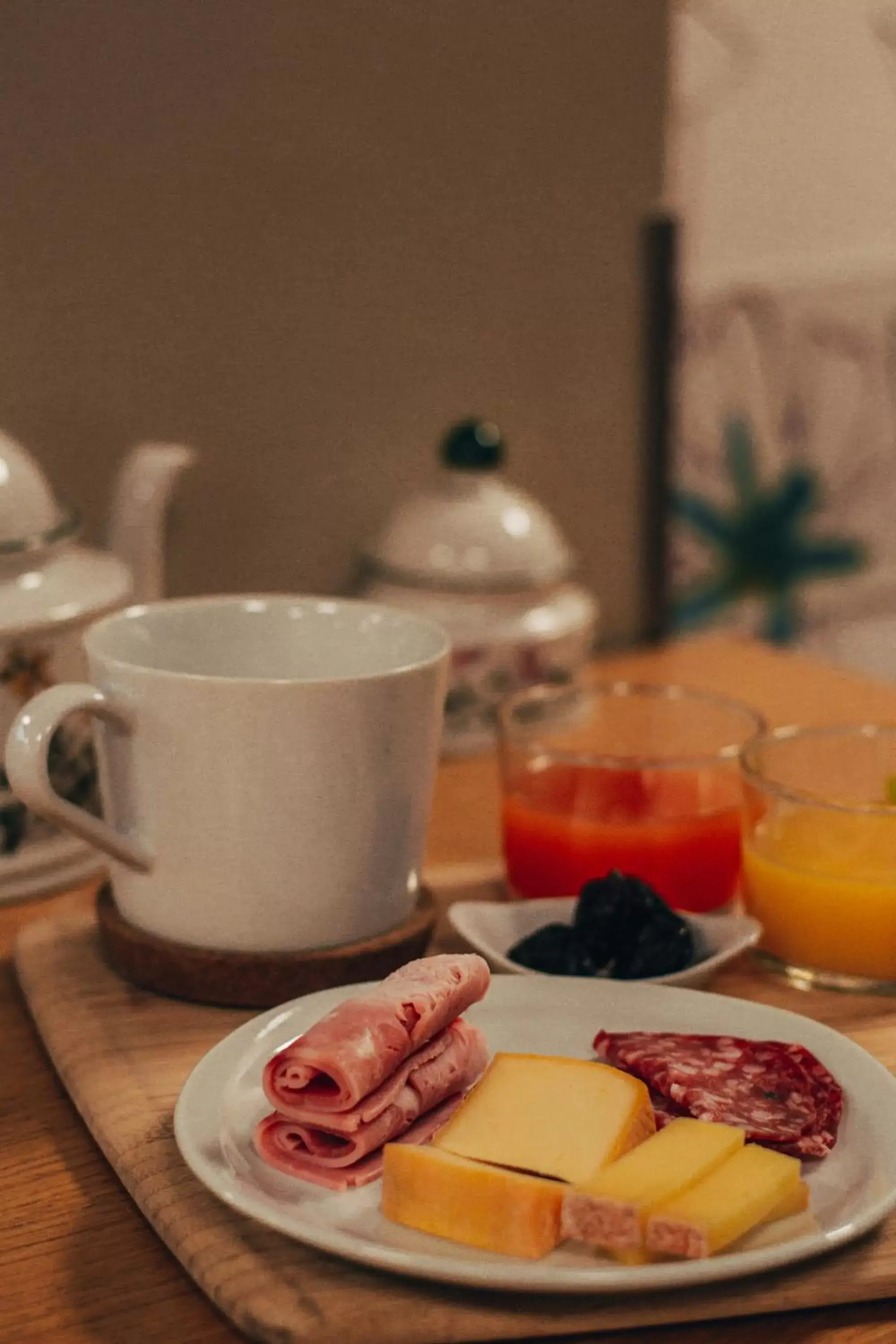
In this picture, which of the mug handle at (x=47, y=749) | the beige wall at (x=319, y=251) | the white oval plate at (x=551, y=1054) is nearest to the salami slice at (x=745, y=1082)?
the white oval plate at (x=551, y=1054)

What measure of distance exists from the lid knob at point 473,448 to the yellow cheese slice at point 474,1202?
661mm

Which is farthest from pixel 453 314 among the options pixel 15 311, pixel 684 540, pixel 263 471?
pixel 684 540

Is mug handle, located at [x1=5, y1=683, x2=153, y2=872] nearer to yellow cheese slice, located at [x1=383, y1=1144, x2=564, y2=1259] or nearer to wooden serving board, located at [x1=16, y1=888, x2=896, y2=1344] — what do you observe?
wooden serving board, located at [x1=16, y1=888, x2=896, y2=1344]

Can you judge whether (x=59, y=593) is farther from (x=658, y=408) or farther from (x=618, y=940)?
(x=658, y=408)

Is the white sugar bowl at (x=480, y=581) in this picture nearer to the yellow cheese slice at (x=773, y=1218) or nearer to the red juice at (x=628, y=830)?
the red juice at (x=628, y=830)

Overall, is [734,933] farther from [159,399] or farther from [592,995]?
[159,399]

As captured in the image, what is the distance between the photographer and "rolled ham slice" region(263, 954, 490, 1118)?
0.55m

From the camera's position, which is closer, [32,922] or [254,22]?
[32,922]

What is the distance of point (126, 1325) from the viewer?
0.51 metres

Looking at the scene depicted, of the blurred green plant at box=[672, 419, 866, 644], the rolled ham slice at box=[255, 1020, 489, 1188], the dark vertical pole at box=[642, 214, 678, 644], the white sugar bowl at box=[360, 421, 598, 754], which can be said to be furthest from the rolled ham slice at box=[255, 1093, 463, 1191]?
the blurred green plant at box=[672, 419, 866, 644]

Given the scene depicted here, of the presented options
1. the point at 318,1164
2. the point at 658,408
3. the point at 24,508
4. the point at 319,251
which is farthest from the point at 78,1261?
the point at 658,408

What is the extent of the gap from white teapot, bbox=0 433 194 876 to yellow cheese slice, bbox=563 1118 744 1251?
0.43 metres

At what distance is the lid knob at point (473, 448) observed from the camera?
3.61ft

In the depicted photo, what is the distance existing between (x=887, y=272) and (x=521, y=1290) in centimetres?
149
